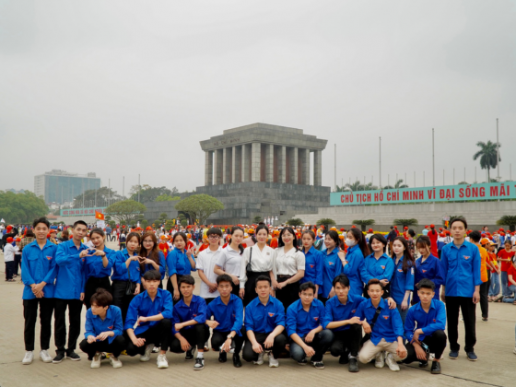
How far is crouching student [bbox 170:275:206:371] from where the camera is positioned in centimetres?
539

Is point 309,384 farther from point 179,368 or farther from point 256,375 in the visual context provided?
point 179,368

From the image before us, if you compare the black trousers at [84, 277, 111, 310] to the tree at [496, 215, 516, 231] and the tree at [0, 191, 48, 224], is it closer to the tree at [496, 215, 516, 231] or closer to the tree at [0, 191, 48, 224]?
the tree at [496, 215, 516, 231]

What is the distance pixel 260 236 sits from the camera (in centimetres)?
611

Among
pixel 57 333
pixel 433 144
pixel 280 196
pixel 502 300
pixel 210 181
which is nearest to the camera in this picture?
pixel 57 333

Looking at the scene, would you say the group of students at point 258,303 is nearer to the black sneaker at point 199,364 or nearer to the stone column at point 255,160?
the black sneaker at point 199,364

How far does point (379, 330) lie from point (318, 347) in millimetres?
727

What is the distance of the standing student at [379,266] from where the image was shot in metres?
5.80

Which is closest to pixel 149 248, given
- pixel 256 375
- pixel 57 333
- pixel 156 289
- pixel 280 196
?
pixel 156 289

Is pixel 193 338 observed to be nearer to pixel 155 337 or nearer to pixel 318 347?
pixel 155 337

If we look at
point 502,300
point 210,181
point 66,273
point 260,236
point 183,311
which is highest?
point 210,181

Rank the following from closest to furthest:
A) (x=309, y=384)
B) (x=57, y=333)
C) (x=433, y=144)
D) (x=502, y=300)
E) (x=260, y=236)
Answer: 1. (x=309, y=384)
2. (x=57, y=333)
3. (x=260, y=236)
4. (x=502, y=300)
5. (x=433, y=144)

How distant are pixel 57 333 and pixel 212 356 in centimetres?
185

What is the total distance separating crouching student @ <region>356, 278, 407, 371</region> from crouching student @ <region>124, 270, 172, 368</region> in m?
2.26

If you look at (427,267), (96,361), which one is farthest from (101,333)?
(427,267)
